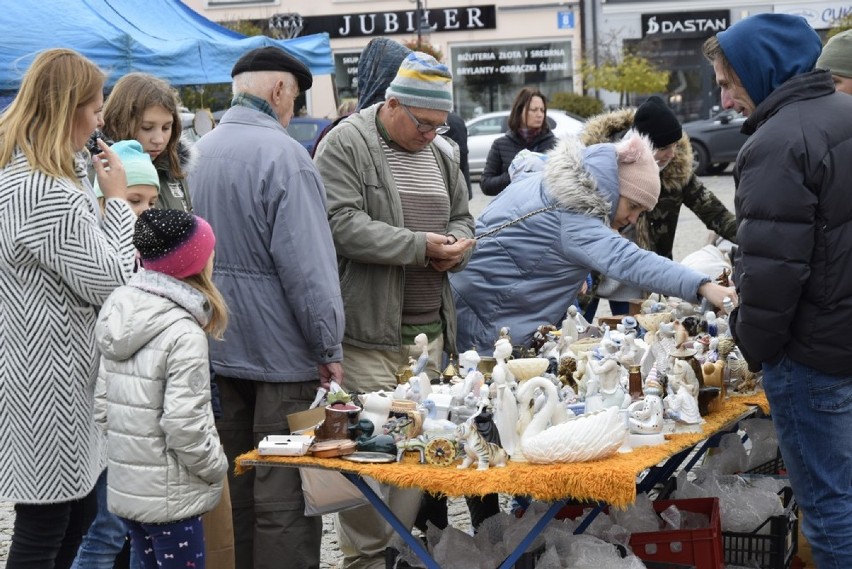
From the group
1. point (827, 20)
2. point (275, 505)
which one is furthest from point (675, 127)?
point (827, 20)

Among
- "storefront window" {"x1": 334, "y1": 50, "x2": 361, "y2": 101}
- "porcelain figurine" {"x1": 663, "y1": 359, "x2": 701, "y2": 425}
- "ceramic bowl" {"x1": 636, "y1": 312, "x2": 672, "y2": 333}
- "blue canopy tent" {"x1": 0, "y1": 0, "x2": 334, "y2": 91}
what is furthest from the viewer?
"storefront window" {"x1": 334, "y1": 50, "x2": 361, "y2": 101}

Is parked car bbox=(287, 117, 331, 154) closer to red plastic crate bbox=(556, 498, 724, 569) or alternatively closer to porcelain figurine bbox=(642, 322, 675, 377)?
porcelain figurine bbox=(642, 322, 675, 377)

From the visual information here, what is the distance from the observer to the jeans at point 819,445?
292 centimetres

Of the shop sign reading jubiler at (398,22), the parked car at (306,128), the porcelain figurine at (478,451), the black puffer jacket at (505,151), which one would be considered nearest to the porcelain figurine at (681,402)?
the porcelain figurine at (478,451)

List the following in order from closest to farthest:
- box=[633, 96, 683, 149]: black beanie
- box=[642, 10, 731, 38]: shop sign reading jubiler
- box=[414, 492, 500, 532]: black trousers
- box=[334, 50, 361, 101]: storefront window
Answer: box=[414, 492, 500, 532]: black trousers
box=[633, 96, 683, 149]: black beanie
box=[642, 10, 731, 38]: shop sign reading jubiler
box=[334, 50, 361, 101]: storefront window

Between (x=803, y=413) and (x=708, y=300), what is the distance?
33.6 inches

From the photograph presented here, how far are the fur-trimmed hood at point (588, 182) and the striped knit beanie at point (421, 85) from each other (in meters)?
0.48

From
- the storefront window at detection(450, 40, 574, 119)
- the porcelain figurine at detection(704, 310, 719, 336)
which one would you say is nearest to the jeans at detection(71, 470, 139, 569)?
the porcelain figurine at detection(704, 310, 719, 336)

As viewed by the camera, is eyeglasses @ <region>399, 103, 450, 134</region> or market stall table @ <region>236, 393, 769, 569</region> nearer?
market stall table @ <region>236, 393, 769, 569</region>

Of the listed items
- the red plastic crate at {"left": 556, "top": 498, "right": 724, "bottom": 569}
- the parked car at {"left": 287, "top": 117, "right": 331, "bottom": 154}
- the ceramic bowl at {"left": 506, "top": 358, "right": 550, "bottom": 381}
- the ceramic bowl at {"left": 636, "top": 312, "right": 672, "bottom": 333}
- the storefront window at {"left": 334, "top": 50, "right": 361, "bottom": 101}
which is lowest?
the storefront window at {"left": 334, "top": 50, "right": 361, "bottom": 101}

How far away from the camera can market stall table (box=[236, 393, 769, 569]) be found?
2.81m

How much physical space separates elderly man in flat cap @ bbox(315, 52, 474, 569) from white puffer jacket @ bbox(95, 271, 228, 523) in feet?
3.13

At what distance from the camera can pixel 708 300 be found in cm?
377

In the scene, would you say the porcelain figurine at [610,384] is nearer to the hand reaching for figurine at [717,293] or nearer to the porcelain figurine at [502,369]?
the porcelain figurine at [502,369]
